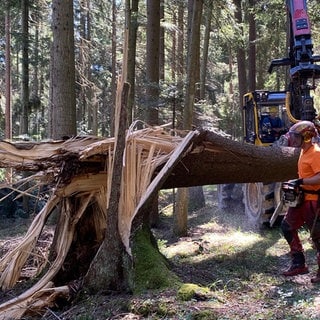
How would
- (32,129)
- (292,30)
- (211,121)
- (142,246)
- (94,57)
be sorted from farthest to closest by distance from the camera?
1. (32,129)
2. (94,57)
3. (211,121)
4. (292,30)
5. (142,246)

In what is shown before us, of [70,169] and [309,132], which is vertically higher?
[309,132]

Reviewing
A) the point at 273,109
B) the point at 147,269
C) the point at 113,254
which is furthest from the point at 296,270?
the point at 273,109

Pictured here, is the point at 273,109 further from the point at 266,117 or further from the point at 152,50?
the point at 152,50

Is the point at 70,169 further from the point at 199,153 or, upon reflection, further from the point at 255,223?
the point at 255,223

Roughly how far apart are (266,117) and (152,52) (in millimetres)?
3290

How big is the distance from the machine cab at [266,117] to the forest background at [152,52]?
1.56 m

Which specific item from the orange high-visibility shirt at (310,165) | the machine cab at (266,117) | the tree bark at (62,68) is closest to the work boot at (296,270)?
the orange high-visibility shirt at (310,165)

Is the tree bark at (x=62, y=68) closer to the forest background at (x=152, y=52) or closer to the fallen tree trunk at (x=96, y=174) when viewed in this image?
the forest background at (x=152, y=52)

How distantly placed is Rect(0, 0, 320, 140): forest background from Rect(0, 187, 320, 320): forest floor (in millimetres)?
2844

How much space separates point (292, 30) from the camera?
8.84 metres

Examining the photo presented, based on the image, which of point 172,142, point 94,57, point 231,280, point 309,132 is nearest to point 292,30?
point 309,132

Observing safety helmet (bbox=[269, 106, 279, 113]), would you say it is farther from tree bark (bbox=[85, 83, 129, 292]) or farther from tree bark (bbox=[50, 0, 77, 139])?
tree bark (bbox=[85, 83, 129, 292])

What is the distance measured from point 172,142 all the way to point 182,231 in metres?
4.82

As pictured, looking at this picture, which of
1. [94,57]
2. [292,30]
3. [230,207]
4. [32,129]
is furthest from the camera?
[32,129]
